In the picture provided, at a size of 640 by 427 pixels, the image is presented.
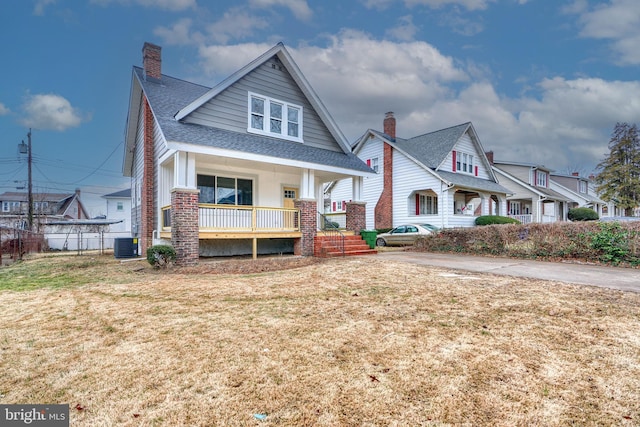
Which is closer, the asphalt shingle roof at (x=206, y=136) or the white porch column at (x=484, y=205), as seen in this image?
the asphalt shingle roof at (x=206, y=136)

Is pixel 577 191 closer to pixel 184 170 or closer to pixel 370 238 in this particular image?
pixel 370 238

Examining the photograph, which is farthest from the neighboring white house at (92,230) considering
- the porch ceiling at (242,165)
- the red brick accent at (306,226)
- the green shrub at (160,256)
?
the red brick accent at (306,226)

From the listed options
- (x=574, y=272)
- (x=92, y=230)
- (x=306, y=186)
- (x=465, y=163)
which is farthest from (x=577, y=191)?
(x=92, y=230)

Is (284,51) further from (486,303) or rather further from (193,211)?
Answer: (486,303)

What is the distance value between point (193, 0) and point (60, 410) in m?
19.8

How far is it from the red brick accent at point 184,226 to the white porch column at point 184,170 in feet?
1.21

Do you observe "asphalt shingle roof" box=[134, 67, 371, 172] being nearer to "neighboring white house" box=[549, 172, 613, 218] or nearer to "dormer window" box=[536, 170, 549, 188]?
"dormer window" box=[536, 170, 549, 188]

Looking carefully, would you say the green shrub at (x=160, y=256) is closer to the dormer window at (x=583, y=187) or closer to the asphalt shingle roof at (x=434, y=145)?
the asphalt shingle roof at (x=434, y=145)

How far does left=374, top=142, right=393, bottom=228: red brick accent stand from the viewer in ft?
77.6

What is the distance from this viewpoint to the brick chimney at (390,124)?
25.1m

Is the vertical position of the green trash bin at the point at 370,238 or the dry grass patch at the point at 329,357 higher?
the green trash bin at the point at 370,238

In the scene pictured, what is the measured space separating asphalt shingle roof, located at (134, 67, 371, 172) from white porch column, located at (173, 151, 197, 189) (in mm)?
566

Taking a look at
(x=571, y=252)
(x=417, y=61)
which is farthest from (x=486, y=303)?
(x=417, y=61)

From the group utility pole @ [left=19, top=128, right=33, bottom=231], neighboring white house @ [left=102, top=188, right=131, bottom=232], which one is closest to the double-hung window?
utility pole @ [left=19, top=128, right=33, bottom=231]
